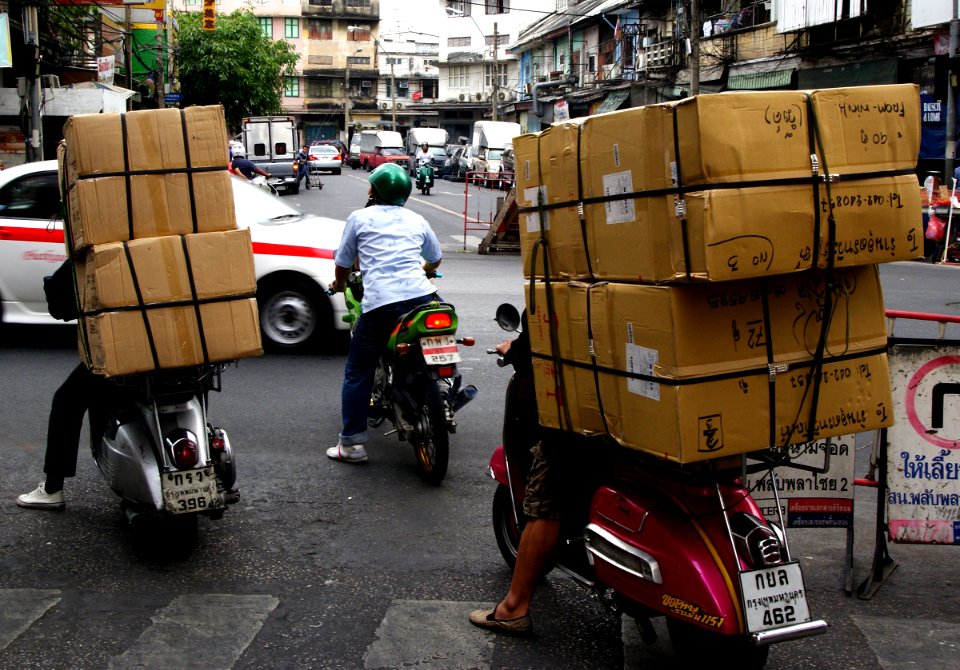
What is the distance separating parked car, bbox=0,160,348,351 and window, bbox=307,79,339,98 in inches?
3231

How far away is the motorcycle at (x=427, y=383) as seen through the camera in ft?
19.3

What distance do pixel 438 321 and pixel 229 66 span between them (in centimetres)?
5154

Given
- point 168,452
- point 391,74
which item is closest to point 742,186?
point 168,452

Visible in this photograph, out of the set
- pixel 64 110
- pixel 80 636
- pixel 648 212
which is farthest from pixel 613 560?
pixel 64 110

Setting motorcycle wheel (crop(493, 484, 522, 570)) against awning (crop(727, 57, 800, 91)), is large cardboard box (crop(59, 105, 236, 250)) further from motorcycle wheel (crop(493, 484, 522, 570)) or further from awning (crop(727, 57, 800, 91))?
awning (crop(727, 57, 800, 91))

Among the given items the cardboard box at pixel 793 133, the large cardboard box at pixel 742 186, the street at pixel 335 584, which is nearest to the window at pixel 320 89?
the street at pixel 335 584

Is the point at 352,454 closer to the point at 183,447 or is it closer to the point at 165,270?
the point at 183,447

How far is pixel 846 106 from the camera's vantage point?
3402 mm

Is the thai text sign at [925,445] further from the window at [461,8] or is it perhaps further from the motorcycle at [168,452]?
the window at [461,8]

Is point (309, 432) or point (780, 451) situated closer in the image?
point (780, 451)

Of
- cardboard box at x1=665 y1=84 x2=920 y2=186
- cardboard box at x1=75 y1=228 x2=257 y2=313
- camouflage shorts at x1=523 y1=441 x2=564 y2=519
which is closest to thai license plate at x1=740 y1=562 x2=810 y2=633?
camouflage shorts at x1=523 y1=441 x2=564 y2=519

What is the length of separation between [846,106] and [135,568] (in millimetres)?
3524

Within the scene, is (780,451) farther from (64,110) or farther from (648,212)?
(64,110)

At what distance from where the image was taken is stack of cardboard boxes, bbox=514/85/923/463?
3184mm
